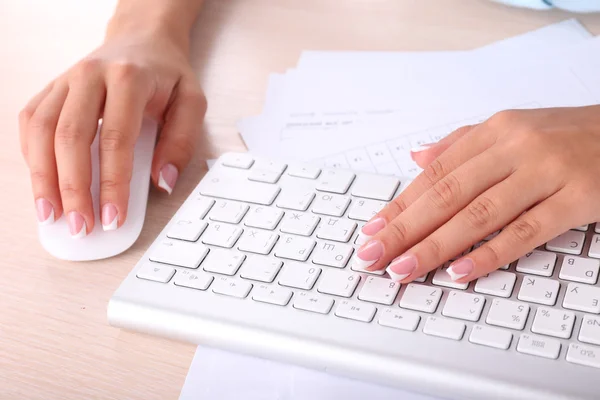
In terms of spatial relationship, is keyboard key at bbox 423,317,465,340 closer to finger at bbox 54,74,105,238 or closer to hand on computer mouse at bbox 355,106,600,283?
hand on computer mouse at bbox 355,106,600,283

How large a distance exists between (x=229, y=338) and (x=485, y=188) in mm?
245

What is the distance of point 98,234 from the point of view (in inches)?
24.9

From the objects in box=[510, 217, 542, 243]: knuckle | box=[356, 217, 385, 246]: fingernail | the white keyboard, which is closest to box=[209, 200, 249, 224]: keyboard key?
the white keyboard

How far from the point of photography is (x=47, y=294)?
592 mm

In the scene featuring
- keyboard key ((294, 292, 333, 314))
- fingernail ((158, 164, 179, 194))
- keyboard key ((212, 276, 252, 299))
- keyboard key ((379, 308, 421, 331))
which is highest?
keyboard key ((379, 308, 421, 331))

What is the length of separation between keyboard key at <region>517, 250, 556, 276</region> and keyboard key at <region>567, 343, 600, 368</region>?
7 centimetres

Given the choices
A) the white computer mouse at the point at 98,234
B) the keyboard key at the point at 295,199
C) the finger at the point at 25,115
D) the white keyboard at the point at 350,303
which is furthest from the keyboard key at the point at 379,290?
the finger at the point at 25,115

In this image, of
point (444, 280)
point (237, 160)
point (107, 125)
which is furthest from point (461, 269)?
point (107, 125)

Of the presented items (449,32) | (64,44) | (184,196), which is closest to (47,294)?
(184,196)

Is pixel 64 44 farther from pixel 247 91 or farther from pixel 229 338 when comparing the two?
pixel 229 338

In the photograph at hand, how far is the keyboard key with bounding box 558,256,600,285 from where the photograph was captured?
514 millimetres

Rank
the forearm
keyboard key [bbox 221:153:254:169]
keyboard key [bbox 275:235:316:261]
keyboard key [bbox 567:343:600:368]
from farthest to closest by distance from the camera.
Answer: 1. the forearm
2. keyboard key [bbox 221:153:254:169]
3. keyboard key [bbox 275:235:316:261]
4. keyboard key [bbox 567:343:600:368]

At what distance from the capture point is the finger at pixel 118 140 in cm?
63

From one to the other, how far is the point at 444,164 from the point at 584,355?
22 cm
